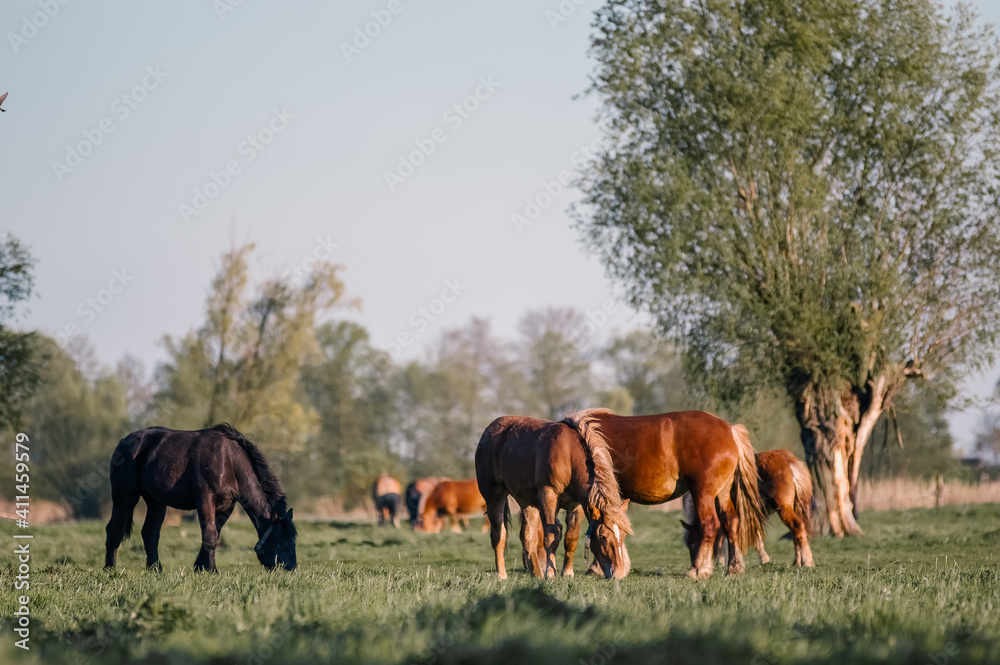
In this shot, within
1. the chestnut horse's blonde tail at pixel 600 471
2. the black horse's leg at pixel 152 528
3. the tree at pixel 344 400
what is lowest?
the black horse's leg at pixel 152 528

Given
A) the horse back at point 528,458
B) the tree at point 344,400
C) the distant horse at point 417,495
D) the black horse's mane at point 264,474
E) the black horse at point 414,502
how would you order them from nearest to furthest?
the horse back at point 528,458
the black horse's mane at point 264,474
the distant horse at point 417,495
the black horse at point 414,502
the tree at point 344,400

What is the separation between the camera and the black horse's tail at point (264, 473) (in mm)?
12656

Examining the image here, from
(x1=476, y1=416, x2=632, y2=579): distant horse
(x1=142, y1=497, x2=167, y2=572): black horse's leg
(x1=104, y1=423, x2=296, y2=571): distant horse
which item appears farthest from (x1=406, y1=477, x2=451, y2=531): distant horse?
(x1=476, y1=416, x2=632, y2=579): distant horse

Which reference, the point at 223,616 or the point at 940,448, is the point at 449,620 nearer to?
the point at 223,616

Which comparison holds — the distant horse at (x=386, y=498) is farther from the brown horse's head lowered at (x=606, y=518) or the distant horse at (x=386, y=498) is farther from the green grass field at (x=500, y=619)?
the green grass field at (x=500, y=619)

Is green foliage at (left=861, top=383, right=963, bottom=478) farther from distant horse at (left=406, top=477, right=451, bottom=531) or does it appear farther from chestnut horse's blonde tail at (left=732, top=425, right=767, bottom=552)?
chestnut horse's blonde tail at (left=732, top=425, right=767, bottom=552)

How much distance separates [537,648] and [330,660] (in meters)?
1.01

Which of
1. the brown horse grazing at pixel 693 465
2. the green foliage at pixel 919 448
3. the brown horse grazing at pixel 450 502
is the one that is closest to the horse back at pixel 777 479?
the brown horse grazing at pixel 693 465

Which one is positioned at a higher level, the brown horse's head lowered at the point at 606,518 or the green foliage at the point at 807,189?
the green foliage at the point at 807,189

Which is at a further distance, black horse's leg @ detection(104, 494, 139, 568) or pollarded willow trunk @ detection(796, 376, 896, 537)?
pollarded willow trunk @ detection(796, 376, 896, 537)

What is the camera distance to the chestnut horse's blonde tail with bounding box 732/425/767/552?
12.5 metres

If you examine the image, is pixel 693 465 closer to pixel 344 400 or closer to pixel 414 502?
pixel 414 502

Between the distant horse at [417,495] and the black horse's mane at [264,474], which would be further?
the distant horse at [417,495]

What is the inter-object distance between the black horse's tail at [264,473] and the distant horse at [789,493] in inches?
231
